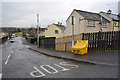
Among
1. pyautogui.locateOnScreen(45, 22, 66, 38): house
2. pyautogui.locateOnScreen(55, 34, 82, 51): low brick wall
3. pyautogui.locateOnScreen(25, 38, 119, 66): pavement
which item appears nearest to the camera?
pyautogui.locateOnScreen(25, 38, 119, 66): pavement

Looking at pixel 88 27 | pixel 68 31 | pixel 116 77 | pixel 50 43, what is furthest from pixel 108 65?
pixel 68 31

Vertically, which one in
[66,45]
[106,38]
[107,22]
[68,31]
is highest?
[107,22]

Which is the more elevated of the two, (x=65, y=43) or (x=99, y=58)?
(x=65, y=43)

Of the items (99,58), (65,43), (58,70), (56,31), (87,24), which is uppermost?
(87,24)

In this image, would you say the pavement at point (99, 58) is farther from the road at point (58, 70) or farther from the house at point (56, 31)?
the house at point (56, 31)

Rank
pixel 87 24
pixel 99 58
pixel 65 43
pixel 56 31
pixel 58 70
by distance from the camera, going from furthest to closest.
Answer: pixel 56 31, pixel 87 24, pixel 65 43, pixel 99 58, pixel 58 70

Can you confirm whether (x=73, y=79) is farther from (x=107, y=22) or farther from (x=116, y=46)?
(x=107, y=22)

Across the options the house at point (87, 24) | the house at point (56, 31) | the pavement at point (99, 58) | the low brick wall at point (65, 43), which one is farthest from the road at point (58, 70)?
the house at point (56, 31)

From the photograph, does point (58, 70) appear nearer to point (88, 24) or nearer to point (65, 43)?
point (65, 43)

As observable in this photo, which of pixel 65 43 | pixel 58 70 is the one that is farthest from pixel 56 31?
pixel 58 70

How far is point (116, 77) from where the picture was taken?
12.2 feet

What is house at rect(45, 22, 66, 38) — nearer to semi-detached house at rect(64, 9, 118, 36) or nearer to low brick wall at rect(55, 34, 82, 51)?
semi-detached house at rect(64, 9, 118, 36)

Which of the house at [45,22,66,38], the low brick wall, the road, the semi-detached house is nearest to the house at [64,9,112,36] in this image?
the semi-detached house

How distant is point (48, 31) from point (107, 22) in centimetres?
2251
